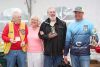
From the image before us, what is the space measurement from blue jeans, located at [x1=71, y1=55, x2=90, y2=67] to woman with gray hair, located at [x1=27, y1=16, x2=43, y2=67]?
1.70 ft

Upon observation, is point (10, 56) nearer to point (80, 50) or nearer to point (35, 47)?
point (35, 47)

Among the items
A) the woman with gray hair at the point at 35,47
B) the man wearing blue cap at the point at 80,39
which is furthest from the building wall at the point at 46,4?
the man wearing blue cap at the point at 80,39

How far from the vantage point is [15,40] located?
3955 mm

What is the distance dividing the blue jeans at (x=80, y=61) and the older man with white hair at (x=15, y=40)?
0.77m

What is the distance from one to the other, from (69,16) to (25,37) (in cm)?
200

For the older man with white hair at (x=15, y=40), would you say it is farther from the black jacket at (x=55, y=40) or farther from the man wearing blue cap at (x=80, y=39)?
the man wearing blue cap at (x=80, y=39)

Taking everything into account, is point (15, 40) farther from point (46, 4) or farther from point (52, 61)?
point (46, 4)

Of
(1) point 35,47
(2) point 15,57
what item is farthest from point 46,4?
(2) point 15,57

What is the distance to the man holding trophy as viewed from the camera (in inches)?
154

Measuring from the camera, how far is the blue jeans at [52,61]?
3.95 metres

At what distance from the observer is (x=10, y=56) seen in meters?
4.01

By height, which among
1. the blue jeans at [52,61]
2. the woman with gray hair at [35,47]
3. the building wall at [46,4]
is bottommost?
the blue jeans at [52,61]

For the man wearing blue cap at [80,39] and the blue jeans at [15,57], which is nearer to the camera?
the man wearing blue cap at [80,39]

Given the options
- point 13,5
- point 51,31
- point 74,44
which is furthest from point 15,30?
point 13,5
